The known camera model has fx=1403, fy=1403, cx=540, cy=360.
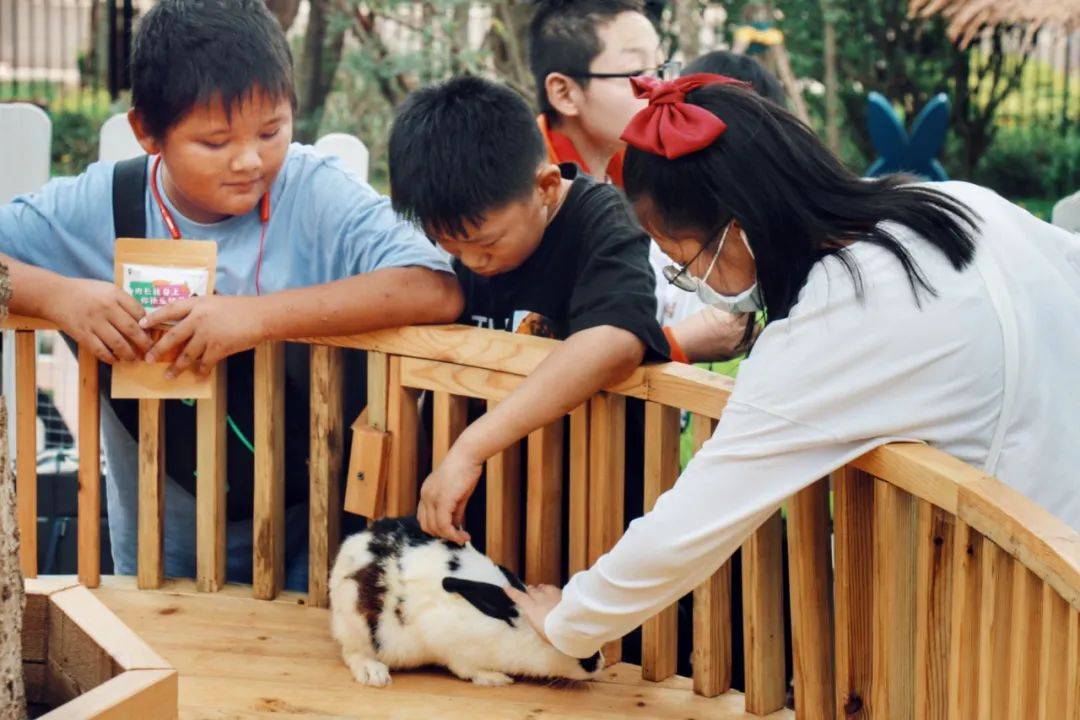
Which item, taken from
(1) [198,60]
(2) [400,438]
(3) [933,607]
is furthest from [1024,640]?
(1) [198,60]

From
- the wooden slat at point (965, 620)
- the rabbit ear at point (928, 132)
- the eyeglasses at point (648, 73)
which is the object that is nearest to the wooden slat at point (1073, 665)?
the wooden slat at point (965, 620)

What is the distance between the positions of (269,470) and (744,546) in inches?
44.8

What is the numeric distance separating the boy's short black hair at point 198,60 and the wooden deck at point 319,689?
106 centimetres

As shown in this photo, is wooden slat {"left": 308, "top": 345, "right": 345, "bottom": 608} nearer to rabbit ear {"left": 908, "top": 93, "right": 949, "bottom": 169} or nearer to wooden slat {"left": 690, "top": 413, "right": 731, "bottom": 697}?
wooden slat {"left": 690, "top": 413, "right": 731, "bottom": 697}

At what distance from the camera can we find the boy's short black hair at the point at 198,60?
2842mm

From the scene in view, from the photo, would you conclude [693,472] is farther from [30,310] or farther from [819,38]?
[819,38]

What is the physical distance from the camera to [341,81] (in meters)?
11.1

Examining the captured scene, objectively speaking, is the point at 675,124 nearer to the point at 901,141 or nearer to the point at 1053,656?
the point at 1053,656

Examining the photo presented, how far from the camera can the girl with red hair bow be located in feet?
6.70

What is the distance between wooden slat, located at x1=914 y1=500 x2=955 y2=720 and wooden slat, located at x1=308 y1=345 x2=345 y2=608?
4.66ft

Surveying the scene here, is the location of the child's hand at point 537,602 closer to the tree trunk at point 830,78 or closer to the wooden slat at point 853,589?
the wooden slat at point 853,589

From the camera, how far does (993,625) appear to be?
6.30 feet

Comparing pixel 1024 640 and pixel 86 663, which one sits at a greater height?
pixel 1024 640

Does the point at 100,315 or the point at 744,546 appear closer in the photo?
the point at 744,546
